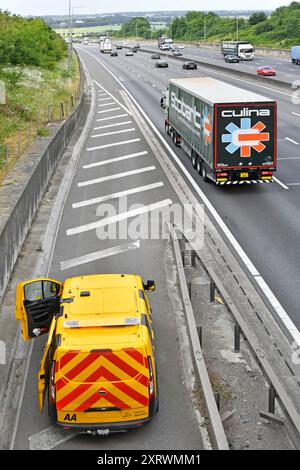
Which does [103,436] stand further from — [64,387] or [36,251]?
[36,251]

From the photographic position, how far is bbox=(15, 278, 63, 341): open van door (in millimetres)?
13289

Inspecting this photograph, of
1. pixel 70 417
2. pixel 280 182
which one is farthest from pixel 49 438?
pixel 280 182

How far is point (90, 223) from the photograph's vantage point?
23.6 metres

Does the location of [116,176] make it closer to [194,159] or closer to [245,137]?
[194,159]

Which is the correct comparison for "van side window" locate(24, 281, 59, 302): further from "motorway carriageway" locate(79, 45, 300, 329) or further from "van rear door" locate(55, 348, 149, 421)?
"motorway carriageway" locate(79, 45, 300, 329)

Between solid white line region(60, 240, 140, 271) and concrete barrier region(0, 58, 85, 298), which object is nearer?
concrete barrier region(0, 58, 85, 298)

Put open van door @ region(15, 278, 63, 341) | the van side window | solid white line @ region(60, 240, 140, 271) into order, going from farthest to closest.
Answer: solid white line @ region(60, 240, 140, 271) < the van side window < open van door @ region(15, 278, 63, 341)

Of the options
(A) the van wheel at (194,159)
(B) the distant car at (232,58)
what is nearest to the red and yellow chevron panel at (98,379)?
(A) the van wheel at (194,159)

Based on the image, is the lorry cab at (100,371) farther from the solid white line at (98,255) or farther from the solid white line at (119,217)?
the solid white line at (119,217)

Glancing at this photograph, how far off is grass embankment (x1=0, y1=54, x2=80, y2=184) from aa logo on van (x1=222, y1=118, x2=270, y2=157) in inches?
343

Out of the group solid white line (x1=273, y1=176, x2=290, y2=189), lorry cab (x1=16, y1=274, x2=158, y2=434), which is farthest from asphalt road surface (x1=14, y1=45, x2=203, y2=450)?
solid white line (x1=273, y1=176, x2=290, y2=189)

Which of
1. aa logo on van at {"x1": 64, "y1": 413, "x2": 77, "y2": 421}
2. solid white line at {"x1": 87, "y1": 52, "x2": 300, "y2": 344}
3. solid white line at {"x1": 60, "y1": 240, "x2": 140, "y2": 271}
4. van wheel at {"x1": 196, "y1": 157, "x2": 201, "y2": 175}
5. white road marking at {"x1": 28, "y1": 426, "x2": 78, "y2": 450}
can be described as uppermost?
aa logo on van at {"x1": 64, "y1": 413, "x2": 77, "y2": 421}
